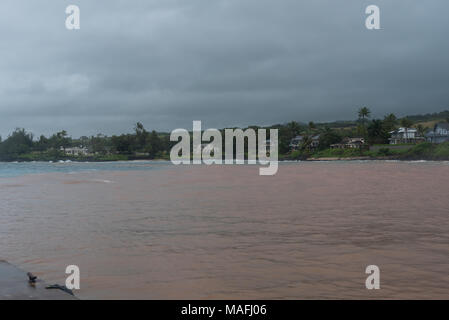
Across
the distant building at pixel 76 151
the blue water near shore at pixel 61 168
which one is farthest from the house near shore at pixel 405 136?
the distant building at pixel 76 151

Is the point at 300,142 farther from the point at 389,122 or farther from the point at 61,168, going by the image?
the point at 61,168

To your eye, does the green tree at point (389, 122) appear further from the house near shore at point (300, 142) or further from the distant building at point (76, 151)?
the distant building at point (76, 151)

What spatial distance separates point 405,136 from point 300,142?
1251 inches

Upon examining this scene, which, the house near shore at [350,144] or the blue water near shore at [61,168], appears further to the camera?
the house near shore at [350,144]

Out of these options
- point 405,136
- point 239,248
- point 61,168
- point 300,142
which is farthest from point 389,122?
point 239,248

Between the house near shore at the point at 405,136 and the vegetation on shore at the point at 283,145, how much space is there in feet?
10.1

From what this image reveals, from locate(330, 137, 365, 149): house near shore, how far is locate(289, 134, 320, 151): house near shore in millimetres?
5453

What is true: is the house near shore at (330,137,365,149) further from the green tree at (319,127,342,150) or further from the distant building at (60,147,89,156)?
the distant building at (60,147,89,156)

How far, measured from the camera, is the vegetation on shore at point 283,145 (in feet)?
329

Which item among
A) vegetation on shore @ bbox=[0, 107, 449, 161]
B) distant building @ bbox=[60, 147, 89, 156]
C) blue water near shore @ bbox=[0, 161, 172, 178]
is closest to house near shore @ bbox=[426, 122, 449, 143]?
vegetation on shore @ bbox=[0, 107, 449, 161]

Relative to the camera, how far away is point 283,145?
13362 centimetres

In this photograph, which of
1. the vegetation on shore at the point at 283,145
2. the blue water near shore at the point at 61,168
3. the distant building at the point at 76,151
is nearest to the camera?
the blue water near shore at the point at 61,168

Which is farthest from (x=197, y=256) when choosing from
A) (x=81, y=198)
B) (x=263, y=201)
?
(x=81, y=198)
